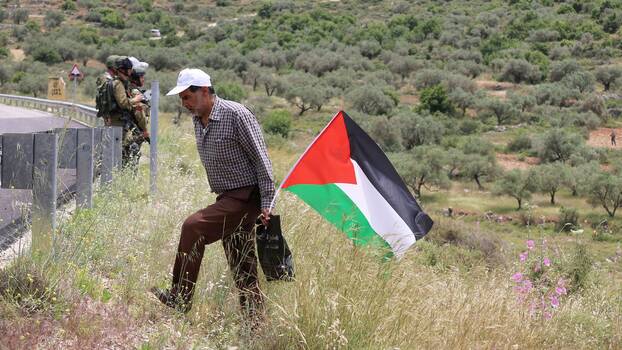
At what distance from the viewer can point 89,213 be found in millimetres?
6008

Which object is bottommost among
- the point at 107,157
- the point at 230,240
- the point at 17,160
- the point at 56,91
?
the point at 56,91

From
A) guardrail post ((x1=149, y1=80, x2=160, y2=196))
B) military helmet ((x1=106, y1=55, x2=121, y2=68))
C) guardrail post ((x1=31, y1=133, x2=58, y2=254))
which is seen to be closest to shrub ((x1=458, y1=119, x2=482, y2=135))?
guardrail post ((x1=149, y1=80, x2=160, y2=196))

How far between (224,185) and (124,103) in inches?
165

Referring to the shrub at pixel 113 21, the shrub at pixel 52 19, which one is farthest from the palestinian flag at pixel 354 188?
the shrub at pixel 113 21

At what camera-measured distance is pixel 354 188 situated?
5.67m

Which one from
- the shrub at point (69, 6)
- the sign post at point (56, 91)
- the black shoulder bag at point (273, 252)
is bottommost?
the shrub at point (69, 6)

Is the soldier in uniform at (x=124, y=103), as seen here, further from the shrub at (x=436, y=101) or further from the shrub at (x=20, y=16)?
the shrub at (x=20, y=16)

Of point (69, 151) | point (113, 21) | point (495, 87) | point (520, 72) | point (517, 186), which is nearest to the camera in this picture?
point (69, 151)

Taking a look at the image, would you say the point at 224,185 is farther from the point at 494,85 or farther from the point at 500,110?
the point at 494,85

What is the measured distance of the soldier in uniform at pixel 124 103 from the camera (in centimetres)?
880

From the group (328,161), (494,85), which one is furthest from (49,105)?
(494,85)

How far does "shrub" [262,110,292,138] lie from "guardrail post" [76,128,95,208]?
36.2m

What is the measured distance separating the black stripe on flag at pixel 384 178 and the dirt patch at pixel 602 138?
153 ft

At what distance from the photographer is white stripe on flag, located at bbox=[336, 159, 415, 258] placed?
5.62m
